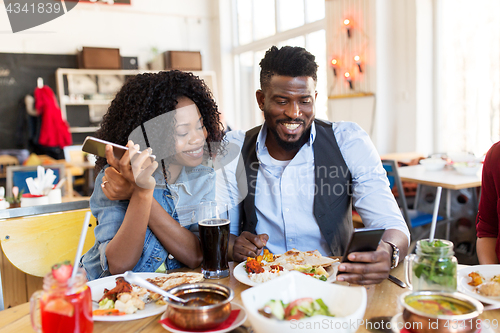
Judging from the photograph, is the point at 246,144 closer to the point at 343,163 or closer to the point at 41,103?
the point at 343,163

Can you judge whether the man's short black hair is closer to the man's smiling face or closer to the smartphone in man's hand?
the man's smiling face

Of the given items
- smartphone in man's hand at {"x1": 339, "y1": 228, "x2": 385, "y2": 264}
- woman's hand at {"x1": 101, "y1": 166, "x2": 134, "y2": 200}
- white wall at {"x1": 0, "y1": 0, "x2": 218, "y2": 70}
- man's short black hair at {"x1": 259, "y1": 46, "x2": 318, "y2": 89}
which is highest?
white wall at {"x1": 0, "y1": 0, "x2": 218, "y2": 70}

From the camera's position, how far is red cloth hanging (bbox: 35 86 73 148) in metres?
6.10

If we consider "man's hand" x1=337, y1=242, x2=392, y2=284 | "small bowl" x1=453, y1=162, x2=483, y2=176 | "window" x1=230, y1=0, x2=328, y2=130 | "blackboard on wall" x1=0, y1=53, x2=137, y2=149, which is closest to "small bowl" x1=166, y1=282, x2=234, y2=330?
"man's hand" x1=337, y1=242, x2=392, y2=284

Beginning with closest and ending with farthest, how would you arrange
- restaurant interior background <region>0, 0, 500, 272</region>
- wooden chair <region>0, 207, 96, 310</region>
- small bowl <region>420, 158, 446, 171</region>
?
wooden chair <region>0, 207, 96, 310</region> → small bowl <region>420, 158, 446, 171</region> → restaurant interior background <region>0, 0, 500, 272</region>

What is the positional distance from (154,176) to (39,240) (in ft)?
1.91

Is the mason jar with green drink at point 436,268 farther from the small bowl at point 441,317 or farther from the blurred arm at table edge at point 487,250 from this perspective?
the blurred arm at table edge at point 487,250

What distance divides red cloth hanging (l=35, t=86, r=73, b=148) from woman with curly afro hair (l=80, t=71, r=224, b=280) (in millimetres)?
5211

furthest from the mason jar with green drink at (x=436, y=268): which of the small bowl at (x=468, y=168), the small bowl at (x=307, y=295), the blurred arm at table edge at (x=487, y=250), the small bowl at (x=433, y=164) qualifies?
the small bowl at (x=433, y=164)

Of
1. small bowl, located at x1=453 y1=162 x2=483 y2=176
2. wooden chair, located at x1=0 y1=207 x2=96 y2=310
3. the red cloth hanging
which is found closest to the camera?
wooden chair, located at x1=0 y1=207 x2=96 y2=310

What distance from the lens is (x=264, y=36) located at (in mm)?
6977

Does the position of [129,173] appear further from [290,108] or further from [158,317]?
[290,108]

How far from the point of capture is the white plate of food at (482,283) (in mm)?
867

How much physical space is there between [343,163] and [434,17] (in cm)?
355
